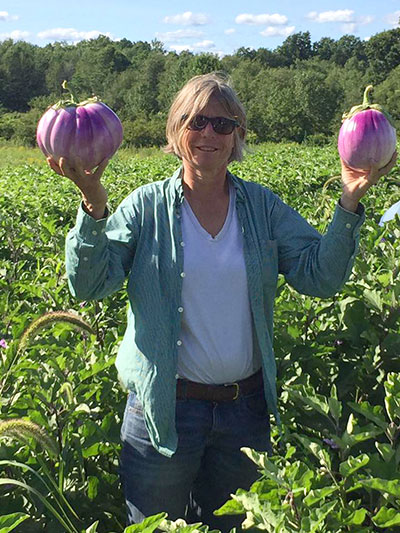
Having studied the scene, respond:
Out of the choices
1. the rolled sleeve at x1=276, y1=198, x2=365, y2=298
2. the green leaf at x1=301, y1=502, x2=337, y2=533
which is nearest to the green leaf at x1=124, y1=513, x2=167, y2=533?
the green leaf at x1=301, y1=502, x2=337, y2=533

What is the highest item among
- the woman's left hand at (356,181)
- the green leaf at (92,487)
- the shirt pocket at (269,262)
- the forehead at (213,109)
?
the forehead at (213,109)

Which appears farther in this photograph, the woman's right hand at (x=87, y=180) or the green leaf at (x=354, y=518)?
the woman's right hand at (x=87, y=180)

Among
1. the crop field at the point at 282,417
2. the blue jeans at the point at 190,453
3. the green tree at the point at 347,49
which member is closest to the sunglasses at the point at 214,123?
→ the crop field at the point at 282,417

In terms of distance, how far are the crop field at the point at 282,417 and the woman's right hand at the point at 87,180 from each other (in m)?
0.29

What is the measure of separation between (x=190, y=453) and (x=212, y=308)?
16.8 inches

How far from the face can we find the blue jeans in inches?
26.5

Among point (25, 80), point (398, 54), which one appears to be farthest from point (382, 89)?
point (25, 80)

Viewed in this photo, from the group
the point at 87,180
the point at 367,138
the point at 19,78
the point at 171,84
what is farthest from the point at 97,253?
the point at 19,78

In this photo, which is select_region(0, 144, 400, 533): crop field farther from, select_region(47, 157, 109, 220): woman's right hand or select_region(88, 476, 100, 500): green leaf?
select_region(47, 157, 109, 220): woman's right hand

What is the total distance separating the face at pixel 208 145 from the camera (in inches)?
76.7

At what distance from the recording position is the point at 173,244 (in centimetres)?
196

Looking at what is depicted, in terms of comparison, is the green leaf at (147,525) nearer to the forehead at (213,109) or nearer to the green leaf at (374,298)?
the forehead at (213,109)

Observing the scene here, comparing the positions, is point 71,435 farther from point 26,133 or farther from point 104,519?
point 26,133

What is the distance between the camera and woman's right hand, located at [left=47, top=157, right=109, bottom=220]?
172 cm
